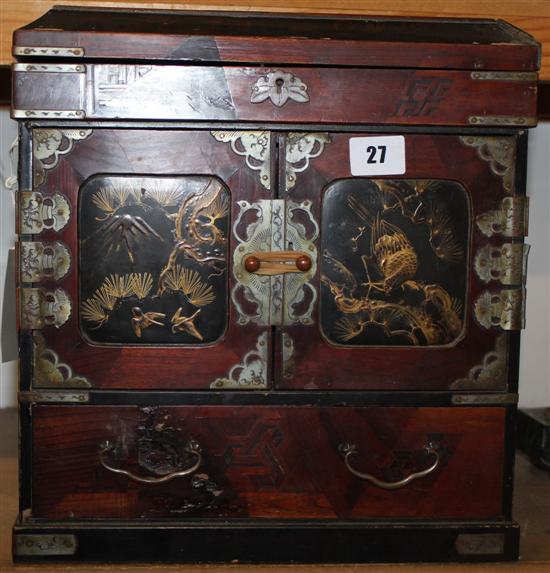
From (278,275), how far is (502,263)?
388 mm

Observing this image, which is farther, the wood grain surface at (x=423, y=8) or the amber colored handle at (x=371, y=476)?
the wood grain surface at (x=423, y=8)

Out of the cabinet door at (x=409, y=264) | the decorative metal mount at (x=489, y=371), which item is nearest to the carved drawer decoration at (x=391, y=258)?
the cabinet door at (x=409, y=264)

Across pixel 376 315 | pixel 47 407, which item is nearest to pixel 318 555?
pixel 376 315

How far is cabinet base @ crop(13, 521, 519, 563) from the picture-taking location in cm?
127

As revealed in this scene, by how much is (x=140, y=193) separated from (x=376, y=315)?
0.45m

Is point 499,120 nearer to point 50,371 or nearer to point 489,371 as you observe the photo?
point 489,371

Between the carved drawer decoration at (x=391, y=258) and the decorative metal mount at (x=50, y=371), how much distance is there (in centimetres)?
43

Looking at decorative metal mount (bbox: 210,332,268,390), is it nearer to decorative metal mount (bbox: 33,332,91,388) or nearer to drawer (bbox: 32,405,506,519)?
drawer (bbox: 32,405,506,519)

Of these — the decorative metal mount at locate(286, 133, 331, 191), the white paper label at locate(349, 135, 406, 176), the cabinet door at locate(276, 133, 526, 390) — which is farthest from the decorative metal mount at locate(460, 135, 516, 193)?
the decorative metal mount at locate(286, 133, 331, 191)

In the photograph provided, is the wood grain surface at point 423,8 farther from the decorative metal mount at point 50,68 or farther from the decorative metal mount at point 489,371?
the decorative metal mount at point 489,371

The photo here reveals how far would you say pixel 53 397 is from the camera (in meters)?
1.25

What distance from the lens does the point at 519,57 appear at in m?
1.25

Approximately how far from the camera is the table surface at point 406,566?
1264mm

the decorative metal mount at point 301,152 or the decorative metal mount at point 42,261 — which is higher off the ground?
the decorative metal mount at point 301,152
